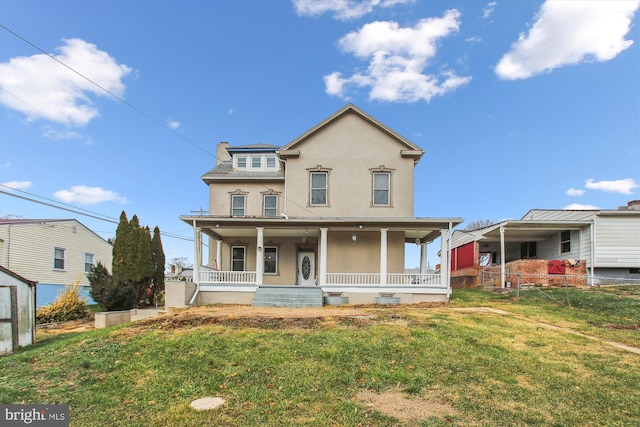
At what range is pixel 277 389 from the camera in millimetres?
5711

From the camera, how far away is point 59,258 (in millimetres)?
22547

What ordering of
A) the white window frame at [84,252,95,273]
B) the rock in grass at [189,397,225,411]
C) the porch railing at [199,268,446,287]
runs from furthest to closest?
the white window frame at [84,252,95,273] < the porch railing at [199,268,446,287] < the rock in grass at [189,397,225,411]

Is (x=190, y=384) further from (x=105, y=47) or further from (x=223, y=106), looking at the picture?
(x=223, y=106)

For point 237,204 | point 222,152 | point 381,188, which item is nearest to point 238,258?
point 237,204

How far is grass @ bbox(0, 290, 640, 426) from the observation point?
5.00 meters

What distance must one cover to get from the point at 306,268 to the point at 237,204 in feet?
16.3

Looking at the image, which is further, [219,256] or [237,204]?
[237,204]

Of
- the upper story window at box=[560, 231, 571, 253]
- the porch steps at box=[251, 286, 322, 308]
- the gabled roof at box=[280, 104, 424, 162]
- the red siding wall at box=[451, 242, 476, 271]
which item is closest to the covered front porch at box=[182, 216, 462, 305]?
the porch steps at box=[251, 286, 322, 308]

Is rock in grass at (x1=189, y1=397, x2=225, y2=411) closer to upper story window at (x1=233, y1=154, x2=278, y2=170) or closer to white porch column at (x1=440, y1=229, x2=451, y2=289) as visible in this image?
white porch column at (x1=440, y1=229, x2=451, y2=289)

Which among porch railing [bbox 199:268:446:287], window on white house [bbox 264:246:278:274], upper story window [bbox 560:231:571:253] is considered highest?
upper story window [bbox 560:231:571:253]

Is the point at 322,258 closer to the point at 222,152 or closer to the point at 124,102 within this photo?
the point at 124,102

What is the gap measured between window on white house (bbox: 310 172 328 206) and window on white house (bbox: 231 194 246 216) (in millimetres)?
4046

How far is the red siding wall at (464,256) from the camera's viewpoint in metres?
24.0

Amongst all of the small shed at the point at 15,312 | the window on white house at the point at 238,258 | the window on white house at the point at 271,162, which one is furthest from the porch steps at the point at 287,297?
the window on white house at the point at 271,162
